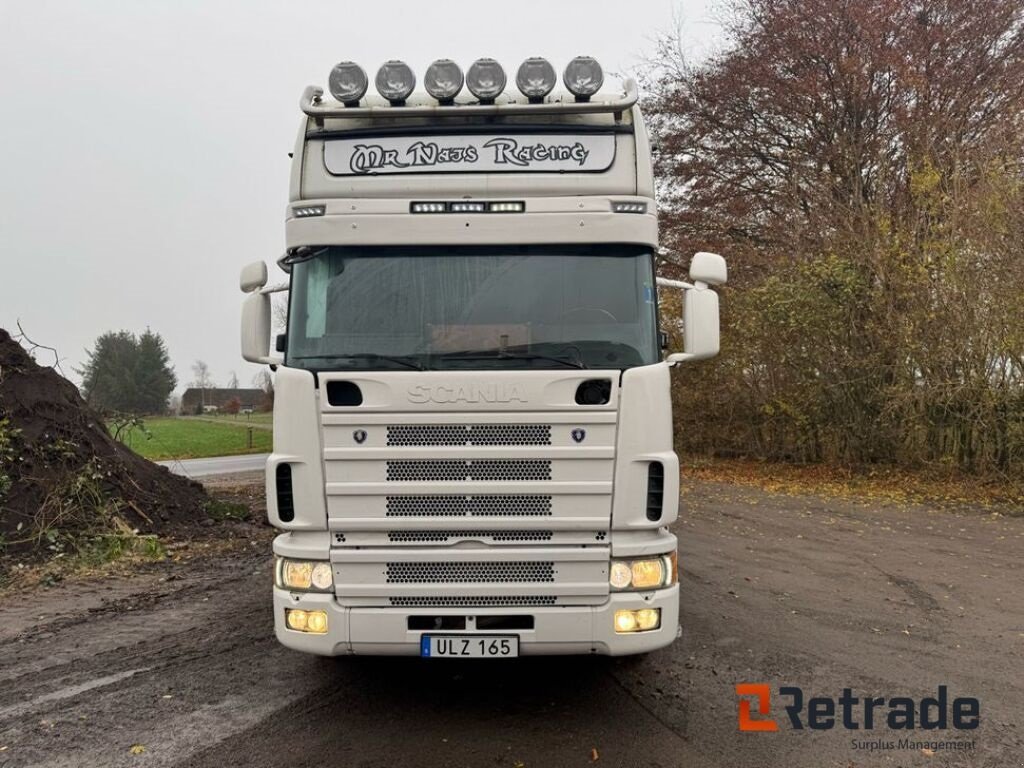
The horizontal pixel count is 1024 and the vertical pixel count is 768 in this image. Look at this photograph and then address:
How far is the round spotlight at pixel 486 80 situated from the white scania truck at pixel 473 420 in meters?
0.43

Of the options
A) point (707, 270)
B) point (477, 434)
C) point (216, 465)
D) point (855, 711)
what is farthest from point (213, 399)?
point (855, 711)

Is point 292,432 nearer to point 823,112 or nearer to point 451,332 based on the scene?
point 451,332

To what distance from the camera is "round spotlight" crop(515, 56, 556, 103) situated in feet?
14.9

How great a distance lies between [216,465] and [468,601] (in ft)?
71.0

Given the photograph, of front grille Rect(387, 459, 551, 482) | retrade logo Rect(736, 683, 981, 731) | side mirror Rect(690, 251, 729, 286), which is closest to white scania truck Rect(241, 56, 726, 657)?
front grille Rect(387, 459, 551, 482)

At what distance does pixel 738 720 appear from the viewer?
4273mm

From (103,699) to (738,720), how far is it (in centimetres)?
377

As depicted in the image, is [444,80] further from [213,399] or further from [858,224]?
[213,399]

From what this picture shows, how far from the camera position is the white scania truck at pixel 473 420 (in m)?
3.92

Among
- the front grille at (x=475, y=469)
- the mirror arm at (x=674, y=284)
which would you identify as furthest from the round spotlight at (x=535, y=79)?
the front grille at (x=475, y=469)

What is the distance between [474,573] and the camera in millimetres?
3955

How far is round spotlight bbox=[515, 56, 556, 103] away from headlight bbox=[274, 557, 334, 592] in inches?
114

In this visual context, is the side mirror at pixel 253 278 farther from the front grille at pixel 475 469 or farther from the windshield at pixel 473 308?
the front grille at pixel 475 469

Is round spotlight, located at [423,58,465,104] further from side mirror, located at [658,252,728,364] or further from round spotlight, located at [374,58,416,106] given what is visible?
side mirror, located at [658,252,728,364]
